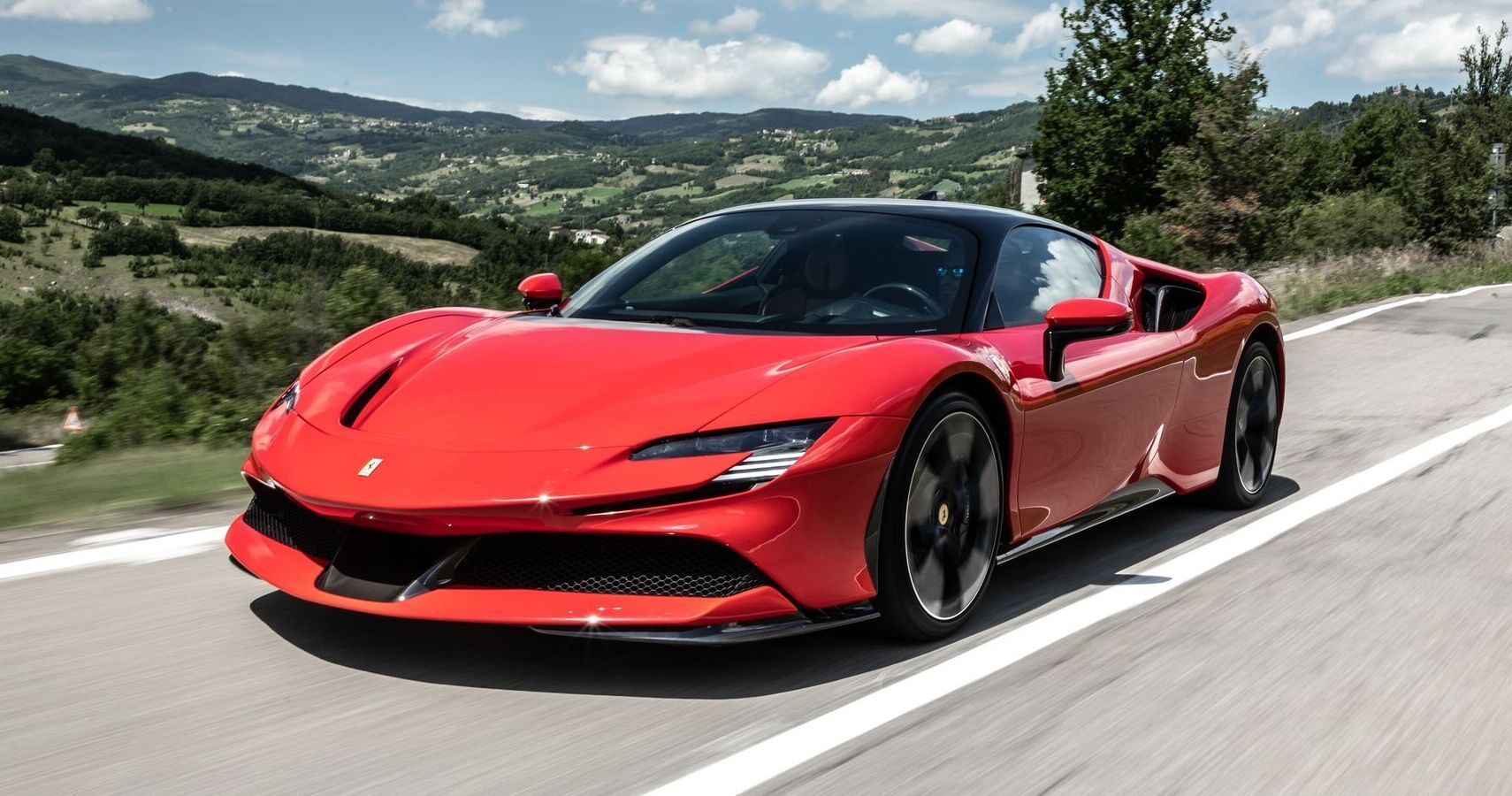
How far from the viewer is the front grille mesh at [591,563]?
118 inches

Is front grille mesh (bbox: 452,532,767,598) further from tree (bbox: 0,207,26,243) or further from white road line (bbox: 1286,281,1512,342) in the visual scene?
tree (bbox: 0,207,26,243)

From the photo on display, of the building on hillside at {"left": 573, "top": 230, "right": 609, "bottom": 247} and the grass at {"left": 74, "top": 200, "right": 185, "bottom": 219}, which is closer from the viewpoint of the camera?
the building on hillside at {"left": 573, "top": 230, "right": 609, "bottom": 247}

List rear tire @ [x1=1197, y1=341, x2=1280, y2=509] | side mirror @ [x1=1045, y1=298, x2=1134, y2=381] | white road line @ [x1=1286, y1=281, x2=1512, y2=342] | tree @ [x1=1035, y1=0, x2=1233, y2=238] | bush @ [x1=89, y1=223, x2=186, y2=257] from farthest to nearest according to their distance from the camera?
bush @ [x1=89, y1=223, x2=186, y2=257] < tree @ [x1=1035, y1=0, x2=1233, y2=238] < white road line @ [x1=1286, y1=281, x2=1512, y2=342] < rear tire @ [x1=1197, y1=341, x2=1280, y2=509] < side mirror @ [x1=1045, y1=298, x2=1134, y2=381]

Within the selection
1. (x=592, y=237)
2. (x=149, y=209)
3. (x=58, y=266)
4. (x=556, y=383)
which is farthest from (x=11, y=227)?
(x=556, y=383)

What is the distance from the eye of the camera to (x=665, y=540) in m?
2.99

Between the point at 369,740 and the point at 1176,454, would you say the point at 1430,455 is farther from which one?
the point at 369,740

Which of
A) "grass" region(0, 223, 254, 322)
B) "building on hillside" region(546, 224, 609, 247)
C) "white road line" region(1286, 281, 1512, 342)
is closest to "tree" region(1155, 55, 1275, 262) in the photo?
"building on hillside" region(546, 224, 609, 247)

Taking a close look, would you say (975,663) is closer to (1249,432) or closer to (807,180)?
(1249,432)

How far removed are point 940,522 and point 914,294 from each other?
0.81 m

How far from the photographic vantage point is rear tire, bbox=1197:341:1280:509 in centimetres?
524

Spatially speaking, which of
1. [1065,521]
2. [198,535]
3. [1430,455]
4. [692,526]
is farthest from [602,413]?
[1430,455]

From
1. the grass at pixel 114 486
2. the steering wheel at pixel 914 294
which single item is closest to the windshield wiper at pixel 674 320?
the steering wheel at pixel 914 294

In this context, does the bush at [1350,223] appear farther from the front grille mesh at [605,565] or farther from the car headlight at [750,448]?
the front grille mesh at [605,565]

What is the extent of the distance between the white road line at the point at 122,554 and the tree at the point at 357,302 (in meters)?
6.08
